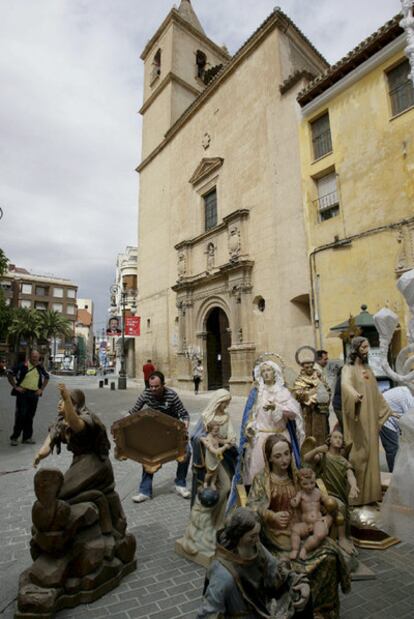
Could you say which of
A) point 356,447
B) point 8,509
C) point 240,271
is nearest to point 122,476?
point 8,509

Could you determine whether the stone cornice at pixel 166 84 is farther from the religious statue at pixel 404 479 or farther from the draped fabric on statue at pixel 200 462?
the religious statue at pixel 404 479

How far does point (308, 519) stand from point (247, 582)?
0.85 metres

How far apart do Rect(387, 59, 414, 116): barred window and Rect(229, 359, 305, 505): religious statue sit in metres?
11.9

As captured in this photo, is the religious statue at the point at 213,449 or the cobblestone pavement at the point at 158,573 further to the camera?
the religious statue at the point at 213,449

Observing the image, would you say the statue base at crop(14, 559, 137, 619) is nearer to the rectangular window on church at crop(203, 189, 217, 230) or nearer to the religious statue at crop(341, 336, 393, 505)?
the religious statue at crop(341, 336, 393, 505)

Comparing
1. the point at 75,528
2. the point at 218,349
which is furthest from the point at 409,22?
the point at 218,349

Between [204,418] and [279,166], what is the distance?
15.0 m

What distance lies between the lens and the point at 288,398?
14.5ft

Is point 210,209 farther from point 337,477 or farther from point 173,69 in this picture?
point 337,477

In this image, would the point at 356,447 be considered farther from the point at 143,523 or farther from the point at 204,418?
the point at 143,523

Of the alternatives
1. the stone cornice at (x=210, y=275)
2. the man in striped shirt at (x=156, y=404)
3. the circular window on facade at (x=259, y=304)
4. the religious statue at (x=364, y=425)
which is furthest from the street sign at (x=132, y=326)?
the religious statue at (x=364, y=425)

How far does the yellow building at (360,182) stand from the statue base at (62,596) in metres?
10.7

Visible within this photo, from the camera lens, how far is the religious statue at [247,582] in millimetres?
1853

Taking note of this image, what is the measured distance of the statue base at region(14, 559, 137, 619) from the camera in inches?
99.9
